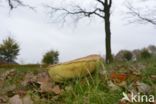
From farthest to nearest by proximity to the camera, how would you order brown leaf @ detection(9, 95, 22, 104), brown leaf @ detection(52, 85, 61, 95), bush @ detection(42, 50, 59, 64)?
bush @ detection(42, 50, 59, 64) → brown leaf @ detection(52, 85, 61, 95) → brown leaf @ detection(9, 95, 22, 104)

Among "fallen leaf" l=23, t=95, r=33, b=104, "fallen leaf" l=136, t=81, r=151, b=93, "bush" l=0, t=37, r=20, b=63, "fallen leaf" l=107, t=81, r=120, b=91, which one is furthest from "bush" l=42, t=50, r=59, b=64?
"fallen leaf" l=23, t=95, r=33, b=104

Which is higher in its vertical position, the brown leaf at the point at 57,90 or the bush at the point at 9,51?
the bush at the point at 9,51

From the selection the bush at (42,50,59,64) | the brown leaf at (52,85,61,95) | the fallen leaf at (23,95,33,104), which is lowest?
the fallen leaf at (23,95,33,104)

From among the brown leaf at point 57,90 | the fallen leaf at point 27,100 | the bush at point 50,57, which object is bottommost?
the fallen leaf at point 27,100

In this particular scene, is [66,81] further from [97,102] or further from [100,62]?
[97,102]

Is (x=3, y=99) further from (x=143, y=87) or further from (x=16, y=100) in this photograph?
(x=143, y=87)

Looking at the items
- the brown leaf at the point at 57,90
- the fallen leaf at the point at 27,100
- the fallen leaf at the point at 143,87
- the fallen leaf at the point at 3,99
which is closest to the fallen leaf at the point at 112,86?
the fallen leaf at the point at 143,87

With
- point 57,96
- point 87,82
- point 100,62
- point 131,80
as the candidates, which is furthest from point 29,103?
point 131,80

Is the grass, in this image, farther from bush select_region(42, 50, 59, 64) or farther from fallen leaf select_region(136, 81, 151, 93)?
bush select_region(42, 50, 59, 64)

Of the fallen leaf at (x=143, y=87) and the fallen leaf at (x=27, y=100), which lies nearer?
the fallen leaf at (x=27, y=100)

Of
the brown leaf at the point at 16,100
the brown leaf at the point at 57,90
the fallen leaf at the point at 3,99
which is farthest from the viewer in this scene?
the brown leaf at the point at 57,90

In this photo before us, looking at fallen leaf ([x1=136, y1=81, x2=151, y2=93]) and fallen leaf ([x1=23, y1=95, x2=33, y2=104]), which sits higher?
fallen leaf ([x1=136, y1=81, x2=151, y2=93])

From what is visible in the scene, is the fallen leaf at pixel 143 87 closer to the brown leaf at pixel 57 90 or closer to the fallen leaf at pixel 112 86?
the fallen leaf at pixel 112 86

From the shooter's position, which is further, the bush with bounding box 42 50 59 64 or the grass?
the bush with bounding box 42 50 59 64
